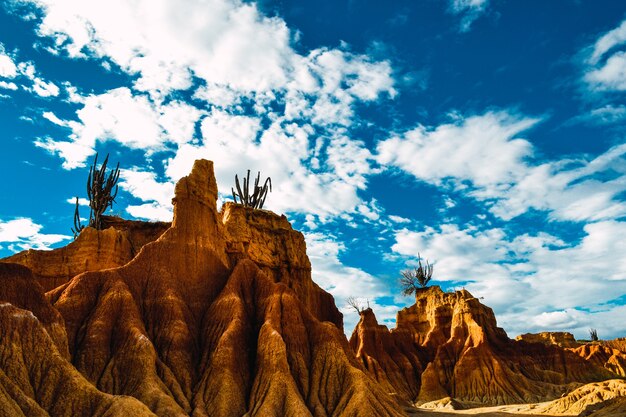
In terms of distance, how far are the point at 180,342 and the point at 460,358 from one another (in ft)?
168

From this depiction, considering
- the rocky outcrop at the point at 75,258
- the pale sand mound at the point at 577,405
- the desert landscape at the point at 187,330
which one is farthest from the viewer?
the pale sand mound at the point at 577,405

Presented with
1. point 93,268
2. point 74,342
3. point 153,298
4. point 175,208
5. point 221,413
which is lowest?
point 221,413

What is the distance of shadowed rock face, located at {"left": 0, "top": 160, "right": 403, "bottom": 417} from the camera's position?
27.7 metres

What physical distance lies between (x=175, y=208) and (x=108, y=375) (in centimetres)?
1663

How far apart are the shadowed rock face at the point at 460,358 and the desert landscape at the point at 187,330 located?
9243 mm

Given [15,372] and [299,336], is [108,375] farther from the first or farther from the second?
[299,336]

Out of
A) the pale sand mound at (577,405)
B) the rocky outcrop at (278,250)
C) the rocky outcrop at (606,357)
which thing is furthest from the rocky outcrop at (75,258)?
the rocky outcrop at (606,357)

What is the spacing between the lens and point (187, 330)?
40.2 meters

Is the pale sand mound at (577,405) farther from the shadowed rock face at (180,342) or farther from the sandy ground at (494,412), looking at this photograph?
the shadowed rock face at (180,342)

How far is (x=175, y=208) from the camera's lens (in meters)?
47.2

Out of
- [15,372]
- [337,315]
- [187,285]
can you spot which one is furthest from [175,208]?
[337,315]

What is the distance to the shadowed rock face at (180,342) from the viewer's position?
90.8ft

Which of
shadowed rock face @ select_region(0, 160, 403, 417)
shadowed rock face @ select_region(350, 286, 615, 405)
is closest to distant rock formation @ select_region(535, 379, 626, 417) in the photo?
shadowed rock face @ select_region(350, 286, 615, 405)

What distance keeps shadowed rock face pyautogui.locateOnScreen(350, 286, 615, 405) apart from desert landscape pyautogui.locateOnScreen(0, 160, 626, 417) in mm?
9243
